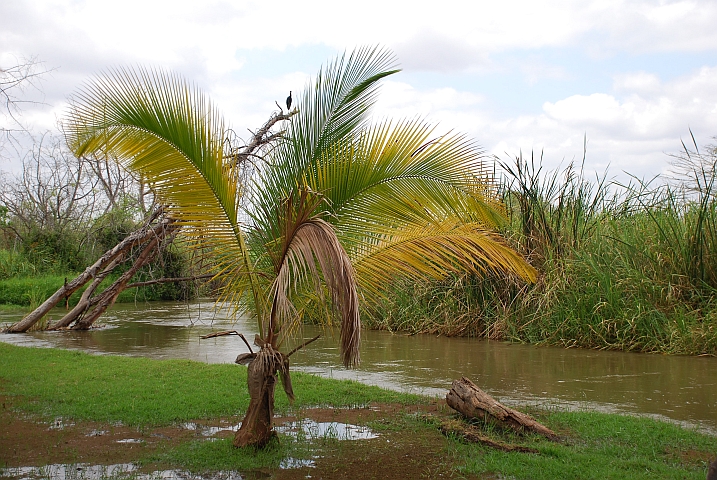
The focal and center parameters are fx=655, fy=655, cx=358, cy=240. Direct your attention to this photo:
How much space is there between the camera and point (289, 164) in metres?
5.25

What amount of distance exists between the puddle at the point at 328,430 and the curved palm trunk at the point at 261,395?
58cm

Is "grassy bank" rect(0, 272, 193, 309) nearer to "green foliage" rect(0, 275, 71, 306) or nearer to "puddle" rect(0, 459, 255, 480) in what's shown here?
"green foliage" rect(0, 275, 71, 306)

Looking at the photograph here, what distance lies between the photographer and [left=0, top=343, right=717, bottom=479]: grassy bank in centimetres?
432

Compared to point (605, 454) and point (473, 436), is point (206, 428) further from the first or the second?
point (605, 454)

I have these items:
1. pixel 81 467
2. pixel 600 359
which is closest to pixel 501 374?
pixel 600 359

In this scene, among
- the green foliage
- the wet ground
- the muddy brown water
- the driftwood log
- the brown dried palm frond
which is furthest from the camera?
the green foliage

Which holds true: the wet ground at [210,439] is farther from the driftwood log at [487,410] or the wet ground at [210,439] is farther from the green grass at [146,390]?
the driftwood log at [487,410]

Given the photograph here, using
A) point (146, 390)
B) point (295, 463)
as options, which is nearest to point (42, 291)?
point (146, 390)

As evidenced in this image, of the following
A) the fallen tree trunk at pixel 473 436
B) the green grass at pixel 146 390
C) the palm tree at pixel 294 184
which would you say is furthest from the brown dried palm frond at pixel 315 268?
the green grass at pixel 146 390

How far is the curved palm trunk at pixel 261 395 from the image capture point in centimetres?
452

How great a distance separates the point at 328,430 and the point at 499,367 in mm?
3934

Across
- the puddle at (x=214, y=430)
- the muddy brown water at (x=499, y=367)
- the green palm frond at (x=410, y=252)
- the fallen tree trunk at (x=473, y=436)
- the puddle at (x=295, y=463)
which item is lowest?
the puddle at (x=295, y=463)

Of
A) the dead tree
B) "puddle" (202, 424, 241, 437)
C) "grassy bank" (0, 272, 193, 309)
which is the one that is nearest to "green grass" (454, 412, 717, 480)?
"puddle" (202, 424, 241, 437)

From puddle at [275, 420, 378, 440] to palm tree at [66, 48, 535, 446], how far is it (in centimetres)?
63
